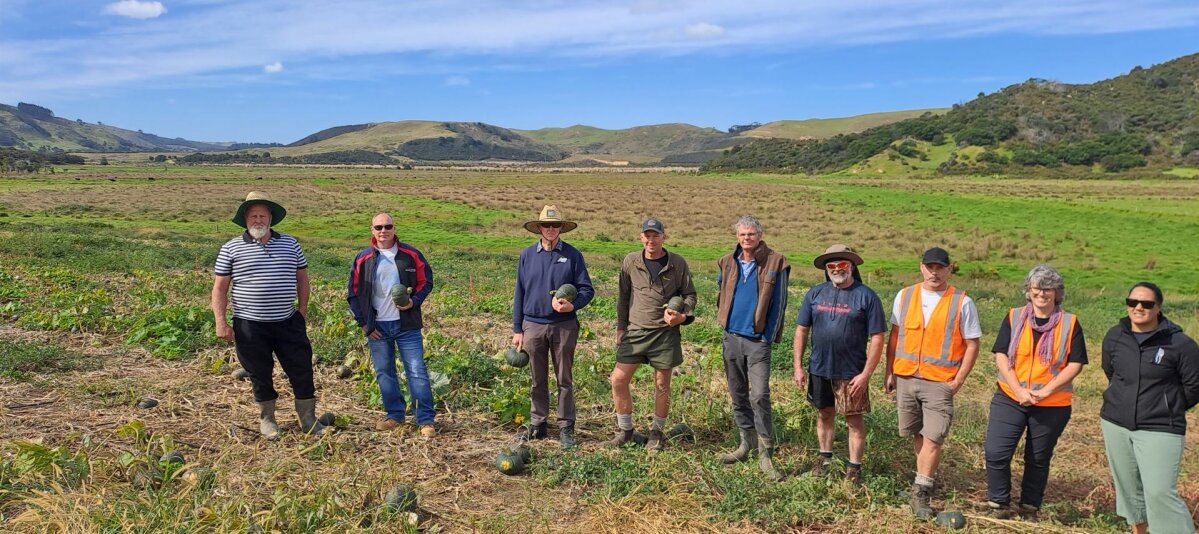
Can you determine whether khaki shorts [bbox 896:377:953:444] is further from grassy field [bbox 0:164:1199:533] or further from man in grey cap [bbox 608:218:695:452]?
man in grey cap [bbox 608:218:695:452]

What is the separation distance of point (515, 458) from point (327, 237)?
95.4 ft

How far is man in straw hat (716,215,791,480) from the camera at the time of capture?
5.49 m

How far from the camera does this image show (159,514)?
4082 mm

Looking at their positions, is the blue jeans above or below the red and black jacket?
below

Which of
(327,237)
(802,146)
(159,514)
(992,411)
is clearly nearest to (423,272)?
(159,514)

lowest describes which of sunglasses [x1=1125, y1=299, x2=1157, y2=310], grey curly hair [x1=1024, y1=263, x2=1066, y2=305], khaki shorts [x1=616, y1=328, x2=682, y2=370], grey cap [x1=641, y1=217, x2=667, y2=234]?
khaki shorts [x1=616, y1=328, x2=682, y2=370]

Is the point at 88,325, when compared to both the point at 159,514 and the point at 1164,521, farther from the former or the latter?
the point at 1164,521

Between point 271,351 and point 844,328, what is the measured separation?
447 centimetres

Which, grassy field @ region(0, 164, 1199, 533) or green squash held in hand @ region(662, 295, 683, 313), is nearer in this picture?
grassy field @ region(0, 164, 1199, 533)

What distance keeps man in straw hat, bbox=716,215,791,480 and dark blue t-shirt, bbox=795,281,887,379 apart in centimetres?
30

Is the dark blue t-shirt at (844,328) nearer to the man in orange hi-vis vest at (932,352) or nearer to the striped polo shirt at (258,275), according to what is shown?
the man in orange hi-vis vest at (932,352)

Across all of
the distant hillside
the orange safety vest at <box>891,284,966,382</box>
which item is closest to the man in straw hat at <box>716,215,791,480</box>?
the orange safety vest at <box>891,284,966,382</box>

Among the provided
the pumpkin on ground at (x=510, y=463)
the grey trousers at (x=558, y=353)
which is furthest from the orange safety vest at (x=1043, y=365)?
the pumpkin on ground at (x=510, y=463)

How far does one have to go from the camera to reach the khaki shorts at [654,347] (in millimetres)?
5859
